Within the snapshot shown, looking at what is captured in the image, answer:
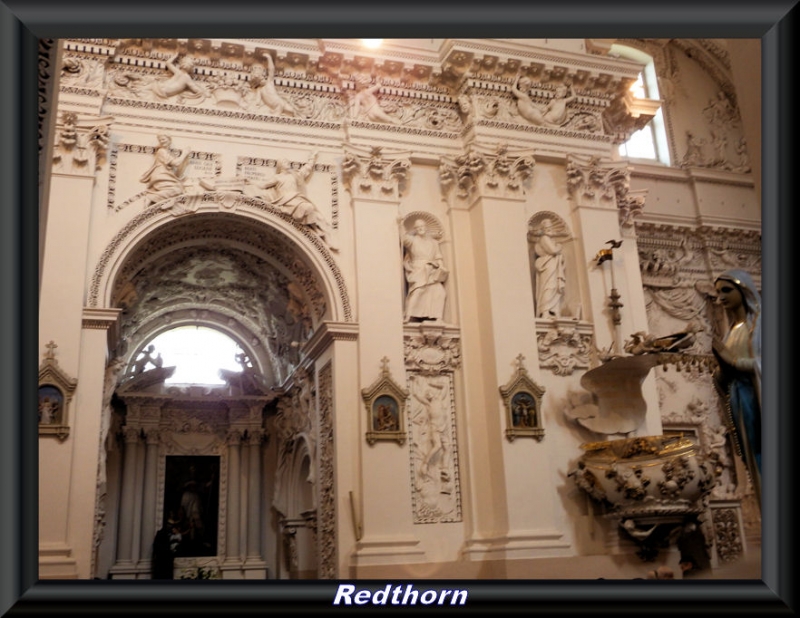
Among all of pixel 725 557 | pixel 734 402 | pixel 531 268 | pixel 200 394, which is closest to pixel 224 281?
pixel 200 394

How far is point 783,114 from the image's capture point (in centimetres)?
427

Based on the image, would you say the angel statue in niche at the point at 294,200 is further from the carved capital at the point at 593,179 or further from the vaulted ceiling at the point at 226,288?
the carved capital at the point at 593,179

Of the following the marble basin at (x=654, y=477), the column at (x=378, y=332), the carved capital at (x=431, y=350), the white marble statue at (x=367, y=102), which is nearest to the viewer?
the marble basin at (x=654, y=477)

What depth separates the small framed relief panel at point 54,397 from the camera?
11.5 m

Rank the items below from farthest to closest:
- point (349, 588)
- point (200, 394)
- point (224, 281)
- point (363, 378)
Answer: point (200, 394), point (224, 281), point (363, 378), point (349, 588)

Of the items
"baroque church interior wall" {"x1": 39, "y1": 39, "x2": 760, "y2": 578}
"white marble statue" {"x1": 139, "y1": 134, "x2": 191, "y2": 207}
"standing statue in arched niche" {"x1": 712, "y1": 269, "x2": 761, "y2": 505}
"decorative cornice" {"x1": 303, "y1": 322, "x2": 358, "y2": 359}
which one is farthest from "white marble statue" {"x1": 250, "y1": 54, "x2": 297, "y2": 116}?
"standing statue in arched niche" {"x1": 712, "y1": 269, "x2": 761, "y2": 505}

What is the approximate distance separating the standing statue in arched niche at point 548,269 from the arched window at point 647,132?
19.4 ft

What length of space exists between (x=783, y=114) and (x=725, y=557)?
38.7 ft

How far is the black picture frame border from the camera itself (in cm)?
402

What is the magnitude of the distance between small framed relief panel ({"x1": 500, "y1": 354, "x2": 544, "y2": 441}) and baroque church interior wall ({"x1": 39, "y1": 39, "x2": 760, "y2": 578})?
0.13ft

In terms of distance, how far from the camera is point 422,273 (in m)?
14.1

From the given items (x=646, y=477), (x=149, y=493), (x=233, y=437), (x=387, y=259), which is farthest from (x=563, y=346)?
(x=149, y=493)
